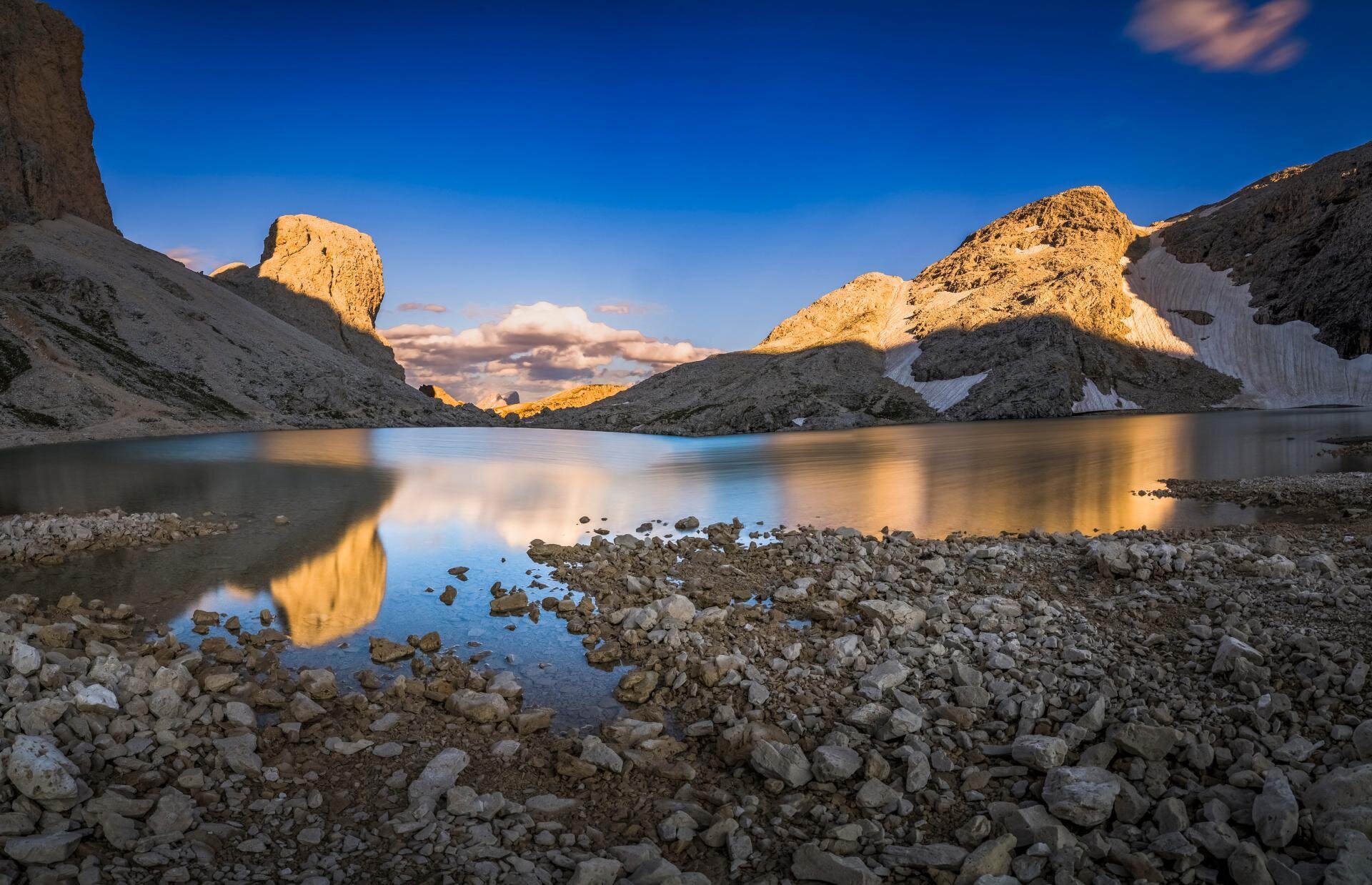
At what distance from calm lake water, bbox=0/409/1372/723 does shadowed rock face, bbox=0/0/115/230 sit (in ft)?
398

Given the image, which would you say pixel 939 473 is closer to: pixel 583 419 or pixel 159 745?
pixel 159 745

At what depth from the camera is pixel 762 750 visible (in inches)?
312

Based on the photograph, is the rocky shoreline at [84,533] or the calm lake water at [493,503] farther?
the rocky shoreline at [84,533]

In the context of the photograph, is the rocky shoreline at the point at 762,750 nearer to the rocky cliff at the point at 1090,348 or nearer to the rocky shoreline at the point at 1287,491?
the rocky shoreline at the point at 1287,491

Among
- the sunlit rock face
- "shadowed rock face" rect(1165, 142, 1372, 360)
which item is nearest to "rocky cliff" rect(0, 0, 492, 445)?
the sunlit rock face

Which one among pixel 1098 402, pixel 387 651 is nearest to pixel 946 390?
pixel 1098 402

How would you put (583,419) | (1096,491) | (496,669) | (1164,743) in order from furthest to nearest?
(583,419)
(1096,491)
(496,669)
(1164,743)

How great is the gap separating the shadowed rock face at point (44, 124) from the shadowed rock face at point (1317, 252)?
294022 millimetres

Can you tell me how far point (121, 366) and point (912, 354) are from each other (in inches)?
6370

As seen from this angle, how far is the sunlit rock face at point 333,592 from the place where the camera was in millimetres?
13727

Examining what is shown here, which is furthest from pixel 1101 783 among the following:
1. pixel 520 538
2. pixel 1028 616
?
pixel 520 538

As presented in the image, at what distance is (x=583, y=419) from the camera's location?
15325cm

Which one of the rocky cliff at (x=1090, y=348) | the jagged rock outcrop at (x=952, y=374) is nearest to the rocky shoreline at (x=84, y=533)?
the jagged rock outcrop at (x=952, y=374)

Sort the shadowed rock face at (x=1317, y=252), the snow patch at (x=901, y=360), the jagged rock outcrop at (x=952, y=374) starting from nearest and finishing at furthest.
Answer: the jagged rock outcrop at (x=952, y=374) < the shadowed rock face at (x=1317, y=252) < the snow patch at (x=901, y=360)
